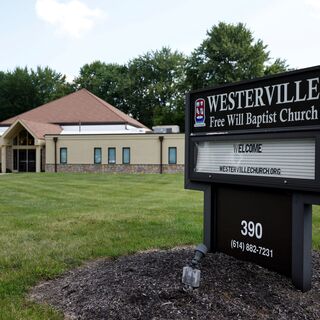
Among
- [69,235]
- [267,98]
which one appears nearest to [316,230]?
[69,235]

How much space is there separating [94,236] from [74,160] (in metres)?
26.2

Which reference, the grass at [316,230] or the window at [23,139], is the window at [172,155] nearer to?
the window at [23,139]

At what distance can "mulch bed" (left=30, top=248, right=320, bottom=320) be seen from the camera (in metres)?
3.62

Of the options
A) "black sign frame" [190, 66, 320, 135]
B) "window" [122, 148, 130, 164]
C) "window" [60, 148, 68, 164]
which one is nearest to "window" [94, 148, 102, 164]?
"window" [122, 148, 130, 164]

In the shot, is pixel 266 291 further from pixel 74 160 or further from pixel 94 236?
pixel 74 160

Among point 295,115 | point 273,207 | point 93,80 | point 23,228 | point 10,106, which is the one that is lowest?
point 23,228

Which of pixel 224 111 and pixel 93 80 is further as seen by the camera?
pixel 93 80

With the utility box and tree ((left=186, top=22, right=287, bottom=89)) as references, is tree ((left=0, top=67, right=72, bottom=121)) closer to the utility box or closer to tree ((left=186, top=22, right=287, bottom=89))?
tree ((left=186, top=22, right=287, bottom=89))

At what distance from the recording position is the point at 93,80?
213ft

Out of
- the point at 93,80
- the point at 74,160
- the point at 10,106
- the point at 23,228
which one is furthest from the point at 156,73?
the point at 23,228

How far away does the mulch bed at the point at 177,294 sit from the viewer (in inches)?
142

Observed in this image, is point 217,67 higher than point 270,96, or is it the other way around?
point 217,67

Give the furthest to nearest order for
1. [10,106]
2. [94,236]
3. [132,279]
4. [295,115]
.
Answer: [10,106]
[94,236]
[132,279]
[295,115]

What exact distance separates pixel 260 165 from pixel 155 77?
63.1 m
